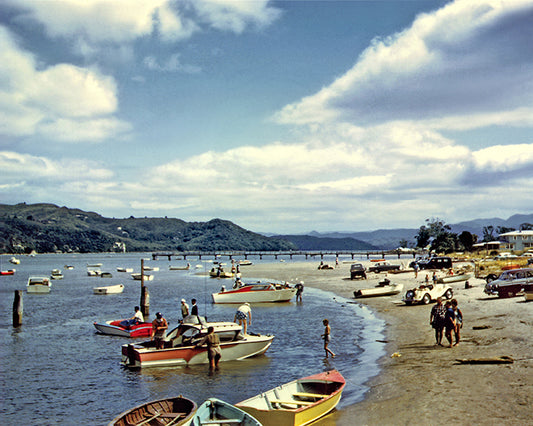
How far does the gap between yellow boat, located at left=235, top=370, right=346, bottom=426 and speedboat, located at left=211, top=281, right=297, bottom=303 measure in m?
34.2

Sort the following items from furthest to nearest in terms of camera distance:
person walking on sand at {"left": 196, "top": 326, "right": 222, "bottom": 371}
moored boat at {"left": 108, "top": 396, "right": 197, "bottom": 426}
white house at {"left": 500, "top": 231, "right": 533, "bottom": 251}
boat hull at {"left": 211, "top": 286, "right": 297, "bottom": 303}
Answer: white house at {"left": 500, "top": 231, "right": 533, "bottom": 251}
boat hull at {"left": 211, "top": 286, "right": 297, "bottom": 303}
person walking on sand at {"left": 196, "top": 326, "right": 222, "bottom": 371}
moored boat at {"left": 108, "top": 396, "right": 197, "bottom": 426}

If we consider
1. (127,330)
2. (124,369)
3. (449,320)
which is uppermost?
(449,320)

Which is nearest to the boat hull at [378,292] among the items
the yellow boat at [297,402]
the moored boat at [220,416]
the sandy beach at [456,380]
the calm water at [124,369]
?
the calm water at [124,369]

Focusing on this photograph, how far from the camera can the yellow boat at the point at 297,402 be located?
13352 mm

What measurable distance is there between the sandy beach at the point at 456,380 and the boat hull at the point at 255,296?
21.7 metres

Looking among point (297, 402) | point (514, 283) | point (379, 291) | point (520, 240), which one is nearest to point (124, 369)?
point (297, 402)

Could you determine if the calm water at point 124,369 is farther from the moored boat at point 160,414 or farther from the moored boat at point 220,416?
the moored boat at point 220,416

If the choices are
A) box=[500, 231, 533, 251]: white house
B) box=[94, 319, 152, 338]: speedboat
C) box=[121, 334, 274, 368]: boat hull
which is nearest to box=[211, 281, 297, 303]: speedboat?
box=[94, 319, 152, 338]: speedboat

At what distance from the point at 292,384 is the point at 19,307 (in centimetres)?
3258

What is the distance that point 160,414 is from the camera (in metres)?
13.5

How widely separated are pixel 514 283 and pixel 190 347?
2598 cm

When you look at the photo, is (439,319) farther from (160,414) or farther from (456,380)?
(160,414)

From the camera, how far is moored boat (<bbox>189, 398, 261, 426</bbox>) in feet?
40.5

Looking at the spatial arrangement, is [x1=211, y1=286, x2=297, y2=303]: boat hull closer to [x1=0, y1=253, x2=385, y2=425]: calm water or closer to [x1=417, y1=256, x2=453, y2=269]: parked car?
[x1=0, y1=253, x2=385, y2=425]: calm water
